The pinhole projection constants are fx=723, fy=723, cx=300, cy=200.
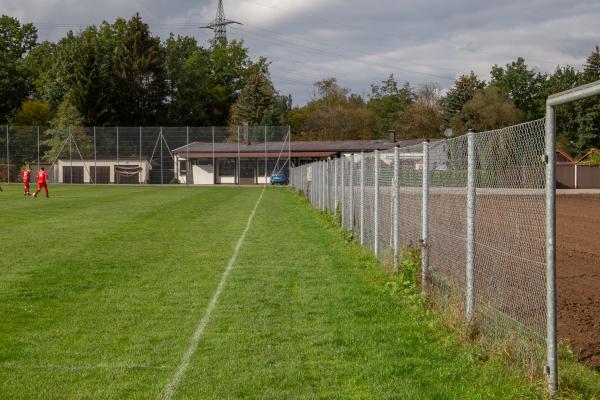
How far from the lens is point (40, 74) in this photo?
101 metres

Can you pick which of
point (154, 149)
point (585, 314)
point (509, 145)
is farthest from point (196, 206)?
point (154, 149)

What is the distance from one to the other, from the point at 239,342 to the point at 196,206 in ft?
68.7

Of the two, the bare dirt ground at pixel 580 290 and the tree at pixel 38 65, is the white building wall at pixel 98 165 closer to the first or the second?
the tree at pixel 38 65

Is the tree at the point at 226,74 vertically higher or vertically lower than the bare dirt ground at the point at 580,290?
higher

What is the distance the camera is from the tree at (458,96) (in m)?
86.2

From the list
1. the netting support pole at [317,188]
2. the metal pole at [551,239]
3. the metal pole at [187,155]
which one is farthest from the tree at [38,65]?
the metal pole at [551,239]

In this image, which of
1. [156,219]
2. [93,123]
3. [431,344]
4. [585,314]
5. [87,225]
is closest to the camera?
[431,344]

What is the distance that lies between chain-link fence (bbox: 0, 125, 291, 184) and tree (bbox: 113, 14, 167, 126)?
22464 mm

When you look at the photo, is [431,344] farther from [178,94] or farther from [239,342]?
[178,94]

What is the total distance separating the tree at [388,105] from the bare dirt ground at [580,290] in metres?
75.4

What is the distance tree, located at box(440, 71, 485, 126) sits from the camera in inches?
3393

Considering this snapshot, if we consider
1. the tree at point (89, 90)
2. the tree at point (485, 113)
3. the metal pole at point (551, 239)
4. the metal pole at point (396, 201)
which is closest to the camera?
the metal pole at point (551, 239)

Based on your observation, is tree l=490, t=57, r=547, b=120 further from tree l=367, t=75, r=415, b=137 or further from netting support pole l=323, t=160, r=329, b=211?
netting support pole l=323, t=160, r=329, b=211

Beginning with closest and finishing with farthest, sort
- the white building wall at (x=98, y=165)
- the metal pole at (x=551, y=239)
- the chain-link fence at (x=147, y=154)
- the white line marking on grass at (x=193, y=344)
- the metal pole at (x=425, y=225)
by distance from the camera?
the metal pole at (x=551, y=239)
the white line marking on grass at (x=193, y=344)
the metal pole at (x=425, y=225)
the white building wall at (x=98, y=165)
the chain-link fence at (x=147, y=154)
